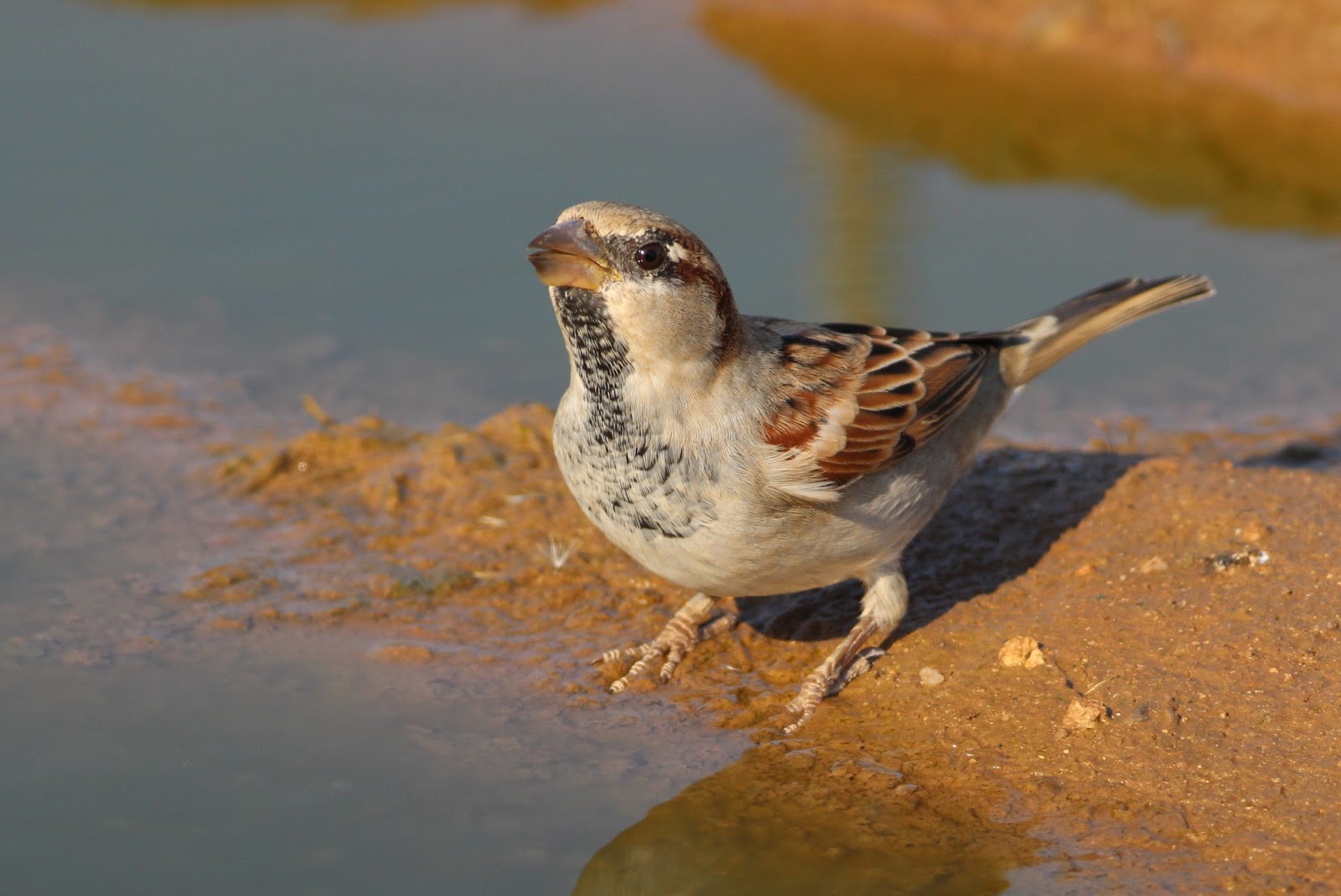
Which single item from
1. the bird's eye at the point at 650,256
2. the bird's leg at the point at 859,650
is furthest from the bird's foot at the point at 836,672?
the bird's eye at the point at 650,256

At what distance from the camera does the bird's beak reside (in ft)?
17.7

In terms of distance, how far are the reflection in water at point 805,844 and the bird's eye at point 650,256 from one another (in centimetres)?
186

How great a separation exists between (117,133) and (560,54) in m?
3.80

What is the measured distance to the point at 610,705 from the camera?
6.07 metres

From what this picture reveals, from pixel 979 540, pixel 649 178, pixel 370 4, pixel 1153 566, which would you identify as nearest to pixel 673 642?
pixel 979 540

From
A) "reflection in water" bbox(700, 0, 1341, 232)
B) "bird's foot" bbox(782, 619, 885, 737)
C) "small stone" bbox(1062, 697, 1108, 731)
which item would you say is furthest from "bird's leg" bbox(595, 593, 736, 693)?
"reflection in water" bbox(700, 0, 1341, 232)

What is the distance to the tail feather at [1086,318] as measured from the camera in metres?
7.16

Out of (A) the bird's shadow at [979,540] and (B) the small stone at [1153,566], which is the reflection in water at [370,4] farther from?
(B) the small stone at [1153,566]

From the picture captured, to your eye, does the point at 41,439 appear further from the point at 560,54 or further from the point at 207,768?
the point at 560,54

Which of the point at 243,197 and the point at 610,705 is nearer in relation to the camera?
the point at 610,705

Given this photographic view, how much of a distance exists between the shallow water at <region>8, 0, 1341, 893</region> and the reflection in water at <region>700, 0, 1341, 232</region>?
0.06m

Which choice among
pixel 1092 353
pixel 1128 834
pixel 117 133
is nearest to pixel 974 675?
pixel 1128 834

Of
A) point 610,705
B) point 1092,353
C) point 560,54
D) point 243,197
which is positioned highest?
point 560,54

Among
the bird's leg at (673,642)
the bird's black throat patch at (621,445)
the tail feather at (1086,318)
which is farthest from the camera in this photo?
the tail feather at (1086,318)
